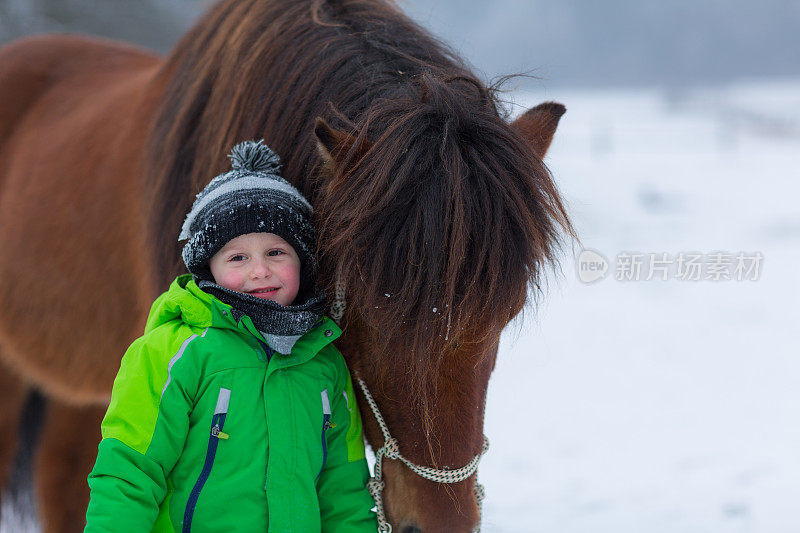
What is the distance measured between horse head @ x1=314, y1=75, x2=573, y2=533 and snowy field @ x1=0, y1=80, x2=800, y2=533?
0.17 metres

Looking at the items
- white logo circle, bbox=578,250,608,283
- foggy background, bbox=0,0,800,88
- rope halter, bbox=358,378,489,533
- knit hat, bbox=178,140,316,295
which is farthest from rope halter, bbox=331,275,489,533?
foggy background, bbox=0,0,800,88

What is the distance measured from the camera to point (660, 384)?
4785mm

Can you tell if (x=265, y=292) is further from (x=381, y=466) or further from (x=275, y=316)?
(x=381, y=466)

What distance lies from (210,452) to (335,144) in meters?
0.65

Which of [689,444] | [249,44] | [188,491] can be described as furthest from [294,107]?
[689,444]

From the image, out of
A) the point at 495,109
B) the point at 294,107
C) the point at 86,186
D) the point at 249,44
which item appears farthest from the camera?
the point at 86,186

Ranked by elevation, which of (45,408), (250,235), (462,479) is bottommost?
(45,408)

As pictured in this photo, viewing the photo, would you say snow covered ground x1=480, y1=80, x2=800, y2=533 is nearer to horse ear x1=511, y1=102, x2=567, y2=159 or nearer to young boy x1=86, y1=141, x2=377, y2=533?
horse ear x1=511, y1=102, x2=567, y2=159

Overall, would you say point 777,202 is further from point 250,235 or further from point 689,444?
point 250,235

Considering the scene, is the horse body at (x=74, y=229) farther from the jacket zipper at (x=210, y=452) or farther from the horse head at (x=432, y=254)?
the horse head at (x=432, y=254)

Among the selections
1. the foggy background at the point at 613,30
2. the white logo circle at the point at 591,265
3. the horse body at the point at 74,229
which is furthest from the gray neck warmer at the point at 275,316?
the foggy background at the point at 613,30

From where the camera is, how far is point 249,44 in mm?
1977

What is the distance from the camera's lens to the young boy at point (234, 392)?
4.20 feet

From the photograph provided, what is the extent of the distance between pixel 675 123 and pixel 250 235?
46.8 ft
